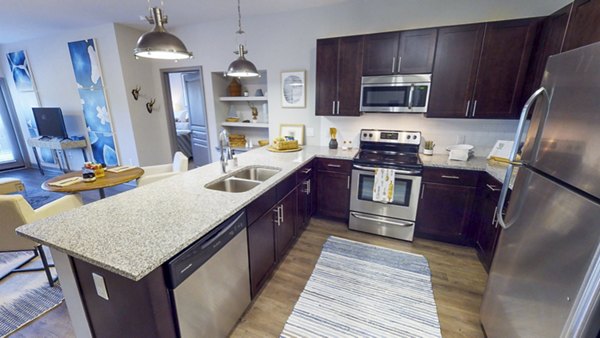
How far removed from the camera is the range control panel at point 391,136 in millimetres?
2984

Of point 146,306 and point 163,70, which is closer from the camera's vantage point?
point 146,306

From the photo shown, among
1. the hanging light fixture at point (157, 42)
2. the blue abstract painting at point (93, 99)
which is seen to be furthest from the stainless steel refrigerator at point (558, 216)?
the blue abstract painting at point (93, 99)

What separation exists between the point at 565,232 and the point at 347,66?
8.23 ft

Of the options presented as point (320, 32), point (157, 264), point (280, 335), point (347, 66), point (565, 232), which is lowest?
point (280, 335)

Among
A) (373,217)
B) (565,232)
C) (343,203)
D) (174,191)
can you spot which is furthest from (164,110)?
(565,232)

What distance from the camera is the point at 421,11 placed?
2814 mm

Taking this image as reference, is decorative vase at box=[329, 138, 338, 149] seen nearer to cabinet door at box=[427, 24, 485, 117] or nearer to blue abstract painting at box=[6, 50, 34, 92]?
cabinet door at box=[427, 24, 485, 117]

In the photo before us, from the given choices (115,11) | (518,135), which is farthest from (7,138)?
(518,135)

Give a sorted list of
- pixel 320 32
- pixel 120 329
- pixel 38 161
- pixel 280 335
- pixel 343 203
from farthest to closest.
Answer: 1. pixel 38 161
2. pixel 320 32
3. pixel 343 203
4. pixel 280 335
5. pixel 120 329

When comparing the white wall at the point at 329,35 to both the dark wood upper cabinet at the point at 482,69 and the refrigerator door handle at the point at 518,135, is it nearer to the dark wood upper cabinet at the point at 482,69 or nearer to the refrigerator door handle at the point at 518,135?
the dark wood upper cabinet at the point at 482,69

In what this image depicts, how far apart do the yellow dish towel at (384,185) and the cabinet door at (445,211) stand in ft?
1.13

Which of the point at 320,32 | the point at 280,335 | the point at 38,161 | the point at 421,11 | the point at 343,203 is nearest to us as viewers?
the point at 280,335

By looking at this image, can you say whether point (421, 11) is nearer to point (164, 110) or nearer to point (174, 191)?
point (174, 191)

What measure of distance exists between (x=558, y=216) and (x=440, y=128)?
2.17 meters
